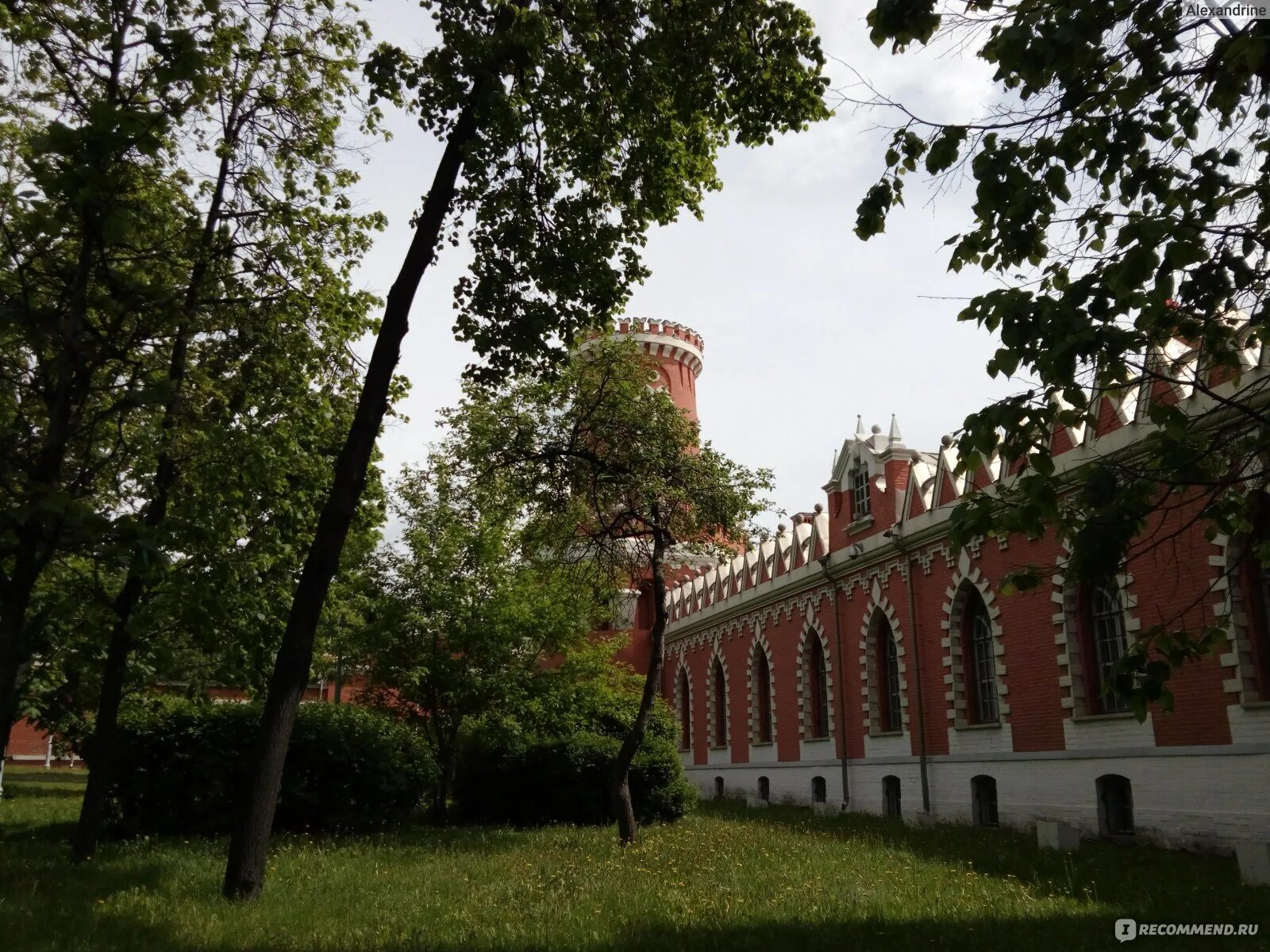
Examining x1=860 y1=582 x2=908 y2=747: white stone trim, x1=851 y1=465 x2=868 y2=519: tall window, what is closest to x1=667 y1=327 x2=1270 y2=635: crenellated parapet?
x1=851 y1=465 x2=868 y2=519: tall window

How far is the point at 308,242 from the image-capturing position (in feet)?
47.4

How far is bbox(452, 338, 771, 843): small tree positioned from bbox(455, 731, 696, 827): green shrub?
443cm

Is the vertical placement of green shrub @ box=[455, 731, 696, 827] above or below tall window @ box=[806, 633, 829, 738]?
below

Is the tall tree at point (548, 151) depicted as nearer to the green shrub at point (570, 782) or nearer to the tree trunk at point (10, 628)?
the tree trunk at point (10, 628)

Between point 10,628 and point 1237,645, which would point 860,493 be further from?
point 10,628

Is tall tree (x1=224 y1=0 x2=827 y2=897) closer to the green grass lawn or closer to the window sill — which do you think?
the green grass lawn

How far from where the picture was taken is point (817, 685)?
29.1 meters

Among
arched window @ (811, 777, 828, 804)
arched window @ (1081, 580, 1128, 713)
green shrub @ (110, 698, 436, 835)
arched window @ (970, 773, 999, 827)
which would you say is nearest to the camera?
arched window @ (1081, 580, 1128, 713)

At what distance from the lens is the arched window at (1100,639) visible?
56.6 ft

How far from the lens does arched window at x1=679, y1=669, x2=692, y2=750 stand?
1569 inches

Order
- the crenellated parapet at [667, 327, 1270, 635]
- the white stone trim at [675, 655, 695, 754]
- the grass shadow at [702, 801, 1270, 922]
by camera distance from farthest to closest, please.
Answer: the white stone trim at [675, 655, 695, 754] → the crenellated parapet at [667, 327, 1270, 635] → the grass shadow at [702, 801, 1270, 922]

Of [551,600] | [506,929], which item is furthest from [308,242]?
[551,600]

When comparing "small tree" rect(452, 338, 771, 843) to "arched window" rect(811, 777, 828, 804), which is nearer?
"small tree" rect(452, 338, 771, 843)

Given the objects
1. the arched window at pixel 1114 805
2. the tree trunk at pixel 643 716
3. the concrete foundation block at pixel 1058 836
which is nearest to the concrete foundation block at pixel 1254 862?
the concrete foundation block at pixel 1058 836
